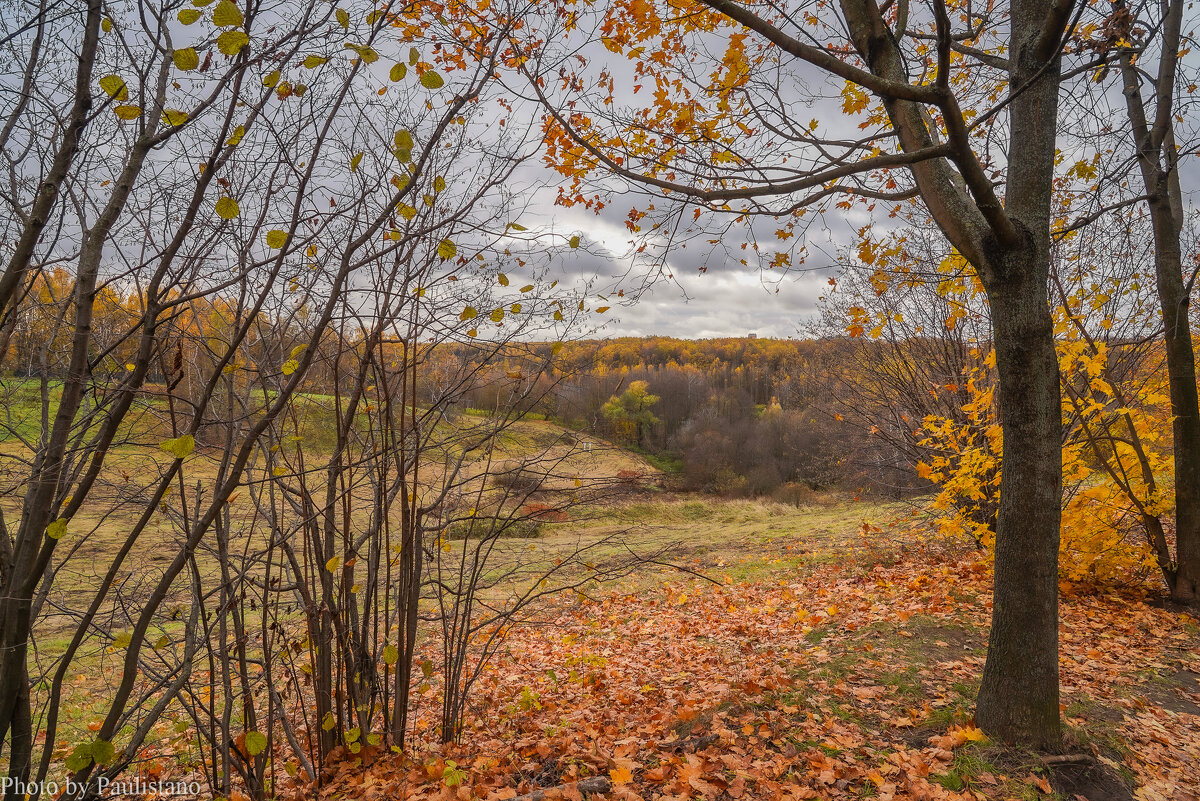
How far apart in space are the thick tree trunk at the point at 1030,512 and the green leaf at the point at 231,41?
3.30m

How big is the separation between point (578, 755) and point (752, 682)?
1399 millimetres

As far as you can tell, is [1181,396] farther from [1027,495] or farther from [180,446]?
[180,446]

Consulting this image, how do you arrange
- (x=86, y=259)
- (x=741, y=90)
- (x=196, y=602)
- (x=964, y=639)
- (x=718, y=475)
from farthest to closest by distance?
1. (x=718, y=475)
2. (x=964, y=639)
3. (x=741, y=90)
4. (x=196, y=602)
5. (x=86, y=259)

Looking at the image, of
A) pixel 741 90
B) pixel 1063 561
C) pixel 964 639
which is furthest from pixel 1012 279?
pixel 1063 561

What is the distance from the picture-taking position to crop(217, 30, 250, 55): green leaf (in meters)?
1.49

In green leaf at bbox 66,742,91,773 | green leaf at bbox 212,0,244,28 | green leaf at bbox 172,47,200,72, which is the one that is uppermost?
green leaf at bbox 212,0,244,28

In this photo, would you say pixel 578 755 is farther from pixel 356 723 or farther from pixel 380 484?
pixel 380 484

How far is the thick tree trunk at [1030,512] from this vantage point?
2.76 metres

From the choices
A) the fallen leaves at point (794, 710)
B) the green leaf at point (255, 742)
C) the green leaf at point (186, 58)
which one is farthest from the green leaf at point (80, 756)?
the green leaf at point (186, 58)

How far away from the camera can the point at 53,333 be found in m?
2.32

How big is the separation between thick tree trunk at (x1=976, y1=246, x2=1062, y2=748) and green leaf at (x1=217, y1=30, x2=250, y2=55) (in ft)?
10.8

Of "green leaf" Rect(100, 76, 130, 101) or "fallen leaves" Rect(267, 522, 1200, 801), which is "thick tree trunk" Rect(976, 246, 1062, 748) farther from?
"green leaf" Rect(100, 76, 130, 101)

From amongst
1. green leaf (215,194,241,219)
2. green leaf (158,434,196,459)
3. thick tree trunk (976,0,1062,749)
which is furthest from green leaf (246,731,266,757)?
thick tree trunk (976,0,1062,749)

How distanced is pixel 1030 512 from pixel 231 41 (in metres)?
3.68
